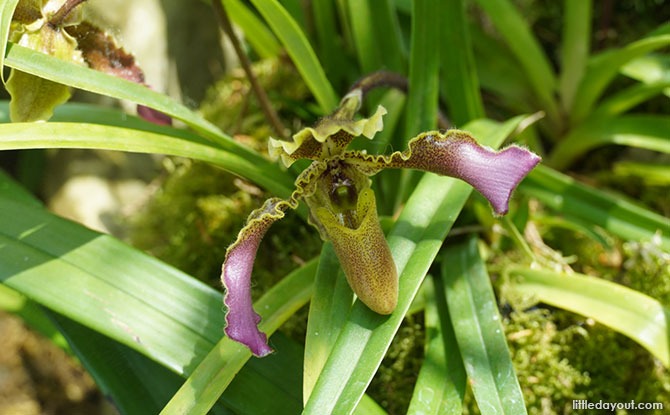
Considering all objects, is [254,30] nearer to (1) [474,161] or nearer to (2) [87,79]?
(2) [87,79]

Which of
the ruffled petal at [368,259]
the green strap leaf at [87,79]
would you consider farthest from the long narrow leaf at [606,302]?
the green strap leaf at [87,79]

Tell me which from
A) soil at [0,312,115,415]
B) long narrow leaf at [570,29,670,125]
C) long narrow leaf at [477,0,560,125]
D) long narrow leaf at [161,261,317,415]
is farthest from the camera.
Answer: soil at [0,312,115,415]

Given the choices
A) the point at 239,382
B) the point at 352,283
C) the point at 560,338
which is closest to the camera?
the point at 352,283

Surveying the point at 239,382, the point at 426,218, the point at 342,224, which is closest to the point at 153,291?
the point at 239,382

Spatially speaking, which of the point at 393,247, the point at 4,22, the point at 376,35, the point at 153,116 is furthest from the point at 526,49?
the point at 4,22

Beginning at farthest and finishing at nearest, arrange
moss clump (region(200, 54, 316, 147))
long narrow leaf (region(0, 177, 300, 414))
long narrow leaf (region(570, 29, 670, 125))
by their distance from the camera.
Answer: moss clump (region(200, 54, 316, 147)) < long narrow leaf (region(570, 29, 670, 125)) < long narrow leaf (region(0, 177, 300, 414))

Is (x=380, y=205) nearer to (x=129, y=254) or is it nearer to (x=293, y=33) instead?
(x=293, y=33)

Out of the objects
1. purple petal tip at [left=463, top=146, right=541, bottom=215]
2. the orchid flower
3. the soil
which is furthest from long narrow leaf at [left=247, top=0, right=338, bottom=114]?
the soil

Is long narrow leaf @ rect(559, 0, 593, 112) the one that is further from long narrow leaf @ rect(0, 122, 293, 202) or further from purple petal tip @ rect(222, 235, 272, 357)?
purple petal tip @ rect(222, 235, 272, 357)

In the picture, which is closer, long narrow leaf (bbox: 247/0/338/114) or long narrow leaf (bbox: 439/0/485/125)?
long narrow leaf (bbox: 247/0/338/114)
